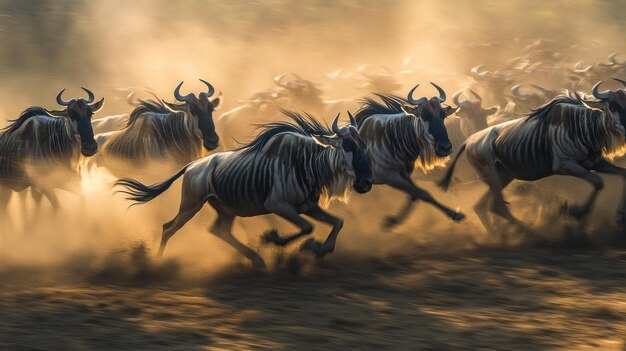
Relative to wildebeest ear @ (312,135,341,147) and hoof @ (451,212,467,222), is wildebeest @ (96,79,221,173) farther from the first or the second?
hoof @ (451,212,467,222)

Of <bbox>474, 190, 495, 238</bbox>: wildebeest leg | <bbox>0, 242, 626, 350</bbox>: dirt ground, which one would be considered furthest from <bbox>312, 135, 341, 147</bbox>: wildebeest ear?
<bbox>474, 190, 495, 238</bbox>: wildebeest leg

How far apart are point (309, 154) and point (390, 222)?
1.96m

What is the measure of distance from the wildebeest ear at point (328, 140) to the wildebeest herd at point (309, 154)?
0.01 m

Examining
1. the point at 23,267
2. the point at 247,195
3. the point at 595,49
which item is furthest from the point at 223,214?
the point at 595,49

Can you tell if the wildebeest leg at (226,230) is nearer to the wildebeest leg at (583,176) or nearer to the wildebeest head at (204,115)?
the wildebeest head at (204,115)

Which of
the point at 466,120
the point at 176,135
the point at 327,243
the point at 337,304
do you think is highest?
the point at 466,120

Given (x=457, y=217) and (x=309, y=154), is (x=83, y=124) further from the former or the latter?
(x=457, y=217)

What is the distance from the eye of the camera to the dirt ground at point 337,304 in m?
6.95

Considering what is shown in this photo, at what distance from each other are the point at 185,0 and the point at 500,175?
2635cm

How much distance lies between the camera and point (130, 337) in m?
6.99

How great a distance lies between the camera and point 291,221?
896 cm

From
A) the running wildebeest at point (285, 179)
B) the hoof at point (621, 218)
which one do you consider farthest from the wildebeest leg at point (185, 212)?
the hoof at point (621, 218)

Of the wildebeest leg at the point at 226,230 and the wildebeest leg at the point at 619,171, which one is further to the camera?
the wildebeest leg at the point at 619,171

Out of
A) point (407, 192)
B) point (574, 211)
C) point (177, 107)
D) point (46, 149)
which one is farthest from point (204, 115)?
point (574, 211)
